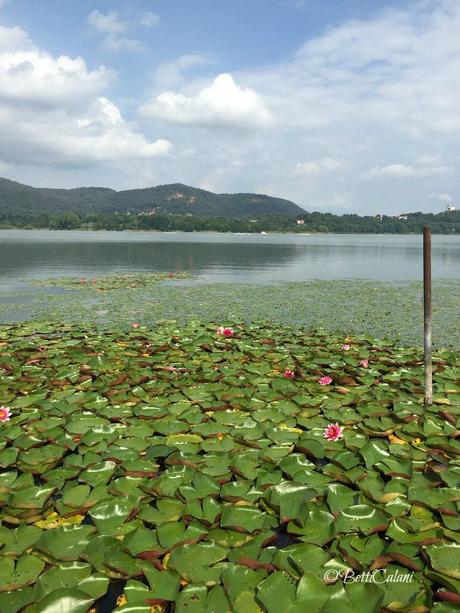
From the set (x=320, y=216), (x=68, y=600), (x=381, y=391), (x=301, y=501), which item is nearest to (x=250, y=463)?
(x=301, y=501)

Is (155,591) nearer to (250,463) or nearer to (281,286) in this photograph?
(250,463)

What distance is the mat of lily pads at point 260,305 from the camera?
30.9 ft

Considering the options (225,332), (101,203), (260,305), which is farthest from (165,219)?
(225,332)

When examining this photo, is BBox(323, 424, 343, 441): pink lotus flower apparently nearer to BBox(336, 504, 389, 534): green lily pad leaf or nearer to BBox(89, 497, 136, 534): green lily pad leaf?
BBox(336, 504, 389, 534): green lily pad leaf

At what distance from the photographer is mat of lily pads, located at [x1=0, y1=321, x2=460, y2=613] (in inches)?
81.5

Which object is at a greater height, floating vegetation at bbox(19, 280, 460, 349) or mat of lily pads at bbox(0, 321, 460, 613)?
floating vegetation at bbox(19, 280, 460, 349)

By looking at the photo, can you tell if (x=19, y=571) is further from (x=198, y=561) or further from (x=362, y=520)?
(x=362, y=520)

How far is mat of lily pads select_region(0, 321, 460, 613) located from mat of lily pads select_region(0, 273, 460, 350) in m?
3.94

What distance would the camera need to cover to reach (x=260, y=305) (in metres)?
11.9

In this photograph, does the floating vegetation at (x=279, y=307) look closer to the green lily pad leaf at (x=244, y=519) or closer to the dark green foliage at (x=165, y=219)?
the green lily pad leaf at (x=244, y=519)

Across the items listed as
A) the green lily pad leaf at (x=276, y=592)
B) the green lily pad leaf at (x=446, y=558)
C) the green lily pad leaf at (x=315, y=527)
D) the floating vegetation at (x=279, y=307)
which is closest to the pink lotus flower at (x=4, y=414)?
the green lily pad leaf at (x=315, y=527)

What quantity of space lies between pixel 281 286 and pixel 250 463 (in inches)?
A: 520

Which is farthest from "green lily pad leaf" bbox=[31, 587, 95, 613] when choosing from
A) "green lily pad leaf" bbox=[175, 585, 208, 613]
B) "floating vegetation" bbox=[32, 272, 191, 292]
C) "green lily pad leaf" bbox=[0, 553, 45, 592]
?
"floating vegetation" bbox=[32, 272, 191, 292]

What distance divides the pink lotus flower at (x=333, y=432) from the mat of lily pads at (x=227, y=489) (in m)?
0.04
